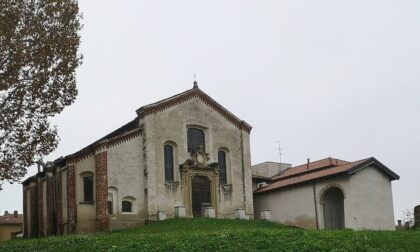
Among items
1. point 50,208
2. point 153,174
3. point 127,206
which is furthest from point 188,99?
point 50,208

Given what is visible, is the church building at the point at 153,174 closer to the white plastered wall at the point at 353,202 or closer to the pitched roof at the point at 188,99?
the pitched roof at the point at 188,99

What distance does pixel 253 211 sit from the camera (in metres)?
45.1

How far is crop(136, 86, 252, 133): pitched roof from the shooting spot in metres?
40.3

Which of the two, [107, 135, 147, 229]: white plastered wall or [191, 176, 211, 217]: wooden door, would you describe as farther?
[191, 176, 211, 217]: wooden door

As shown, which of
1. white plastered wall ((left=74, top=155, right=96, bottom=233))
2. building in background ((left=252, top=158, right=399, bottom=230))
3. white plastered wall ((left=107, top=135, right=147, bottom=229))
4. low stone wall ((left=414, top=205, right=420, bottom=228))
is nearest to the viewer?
low stone wall ((left=414, top=205, right=420, bottom=228))

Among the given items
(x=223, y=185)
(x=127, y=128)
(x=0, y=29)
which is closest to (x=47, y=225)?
(x=127, y=128)

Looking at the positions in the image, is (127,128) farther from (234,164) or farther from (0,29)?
(0,29)

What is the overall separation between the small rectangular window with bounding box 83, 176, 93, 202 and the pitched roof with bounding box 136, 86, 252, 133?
5.42m

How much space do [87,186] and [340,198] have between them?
1627 cm

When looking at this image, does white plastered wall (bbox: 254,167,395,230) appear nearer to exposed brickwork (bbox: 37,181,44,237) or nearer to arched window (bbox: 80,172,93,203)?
arched window (bbox: 80,172,93,203)

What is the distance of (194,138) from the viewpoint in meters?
42.7

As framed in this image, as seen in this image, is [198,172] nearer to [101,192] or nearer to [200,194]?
[200,194]

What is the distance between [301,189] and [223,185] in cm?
535

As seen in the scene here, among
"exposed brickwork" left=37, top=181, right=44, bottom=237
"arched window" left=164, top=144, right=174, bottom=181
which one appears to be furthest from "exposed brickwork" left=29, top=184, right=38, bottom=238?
"arched window" left=164, top=144, right=174, bottom=181
